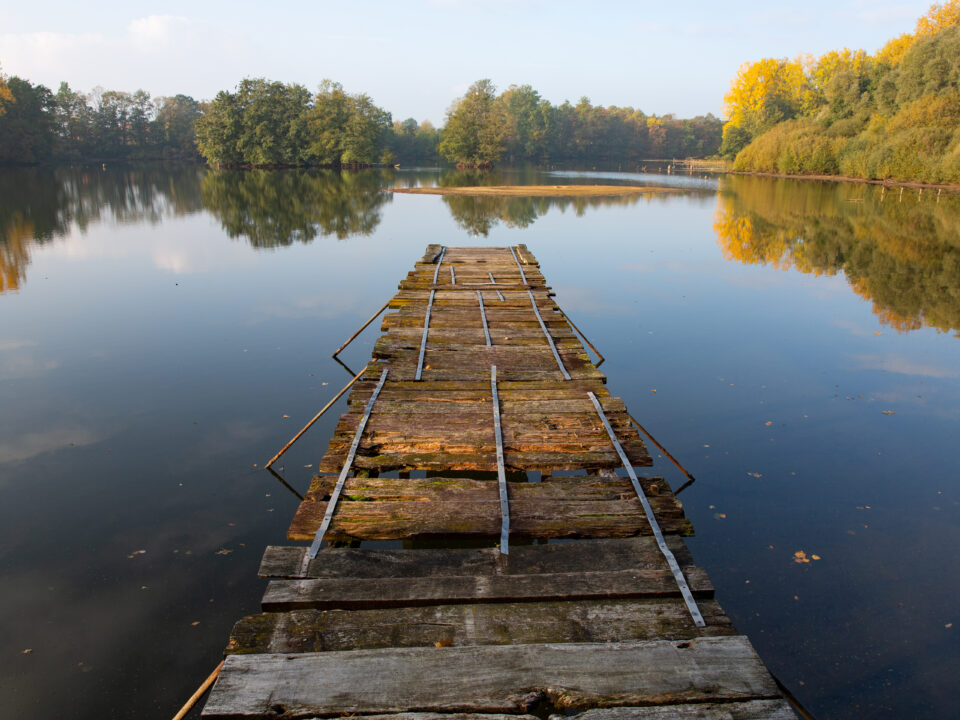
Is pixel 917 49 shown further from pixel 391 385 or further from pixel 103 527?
pixel 103 527

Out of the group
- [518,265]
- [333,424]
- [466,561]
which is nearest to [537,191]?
[518,265]

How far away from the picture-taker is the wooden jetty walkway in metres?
3.26

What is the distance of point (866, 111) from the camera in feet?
197

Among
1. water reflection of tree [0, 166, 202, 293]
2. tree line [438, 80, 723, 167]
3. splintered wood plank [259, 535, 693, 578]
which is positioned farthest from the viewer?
tree line [438, 80, 723, 167]

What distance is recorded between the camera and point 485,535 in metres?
4.73

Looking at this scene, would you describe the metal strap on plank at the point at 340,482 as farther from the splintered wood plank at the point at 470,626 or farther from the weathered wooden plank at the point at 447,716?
the weathered wooden plank at the point at 447,716

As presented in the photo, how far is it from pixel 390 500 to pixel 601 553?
1.79 meters

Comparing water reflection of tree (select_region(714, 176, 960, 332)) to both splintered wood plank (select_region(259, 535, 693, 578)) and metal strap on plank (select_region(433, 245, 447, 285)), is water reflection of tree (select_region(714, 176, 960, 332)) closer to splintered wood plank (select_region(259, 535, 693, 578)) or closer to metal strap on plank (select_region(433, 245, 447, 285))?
metal strap on plank (select_region(433, 245, 447, 285))

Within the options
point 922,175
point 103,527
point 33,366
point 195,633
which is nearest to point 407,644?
point 195,633

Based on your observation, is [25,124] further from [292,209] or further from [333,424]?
[333,424]

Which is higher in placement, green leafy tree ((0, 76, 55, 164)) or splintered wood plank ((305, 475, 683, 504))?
green leafy tree ((0, 76, 55, 164))

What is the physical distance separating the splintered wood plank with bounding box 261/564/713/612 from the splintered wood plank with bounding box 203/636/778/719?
45cm

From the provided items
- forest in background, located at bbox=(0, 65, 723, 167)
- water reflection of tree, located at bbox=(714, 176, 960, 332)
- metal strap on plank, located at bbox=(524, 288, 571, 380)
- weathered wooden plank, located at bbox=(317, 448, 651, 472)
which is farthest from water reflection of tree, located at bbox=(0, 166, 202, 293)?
forest in background, located at bbox=(0, 65, 723, 167)

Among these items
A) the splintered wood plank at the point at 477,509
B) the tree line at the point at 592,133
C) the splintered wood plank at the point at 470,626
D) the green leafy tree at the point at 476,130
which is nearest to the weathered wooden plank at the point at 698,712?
the splintered wood plank at the point at 470,626
